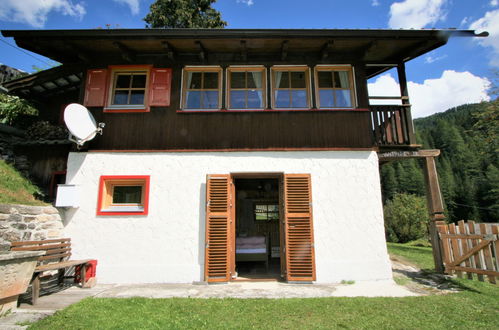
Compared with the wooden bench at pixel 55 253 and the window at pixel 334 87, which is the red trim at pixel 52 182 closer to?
the wooden bench at pixel 55 253

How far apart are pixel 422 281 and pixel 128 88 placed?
7786mm

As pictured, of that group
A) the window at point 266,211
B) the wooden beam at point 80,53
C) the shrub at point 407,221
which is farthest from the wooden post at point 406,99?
the shrub at point 407,221

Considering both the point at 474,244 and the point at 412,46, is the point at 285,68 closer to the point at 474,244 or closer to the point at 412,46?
the point at 412,46

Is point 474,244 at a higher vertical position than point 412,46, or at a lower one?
lower

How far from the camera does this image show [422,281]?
6.01 meters

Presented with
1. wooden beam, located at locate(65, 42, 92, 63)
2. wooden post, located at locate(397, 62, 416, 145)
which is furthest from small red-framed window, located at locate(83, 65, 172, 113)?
wooden post, located at locate(397, 62, 416, 145)

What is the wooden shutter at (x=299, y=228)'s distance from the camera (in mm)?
5863

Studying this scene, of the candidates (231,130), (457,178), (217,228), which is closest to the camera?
(217,228)

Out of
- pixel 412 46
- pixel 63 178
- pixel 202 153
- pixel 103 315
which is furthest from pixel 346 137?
pixel 63 178

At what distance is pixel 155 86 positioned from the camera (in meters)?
6.80

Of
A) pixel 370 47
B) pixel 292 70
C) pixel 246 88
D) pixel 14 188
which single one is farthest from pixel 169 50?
pixel 370 47

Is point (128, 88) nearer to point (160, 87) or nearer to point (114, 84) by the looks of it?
point (114, 84)

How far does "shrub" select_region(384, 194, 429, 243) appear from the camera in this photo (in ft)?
74.7

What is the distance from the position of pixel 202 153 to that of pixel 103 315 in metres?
3.52
